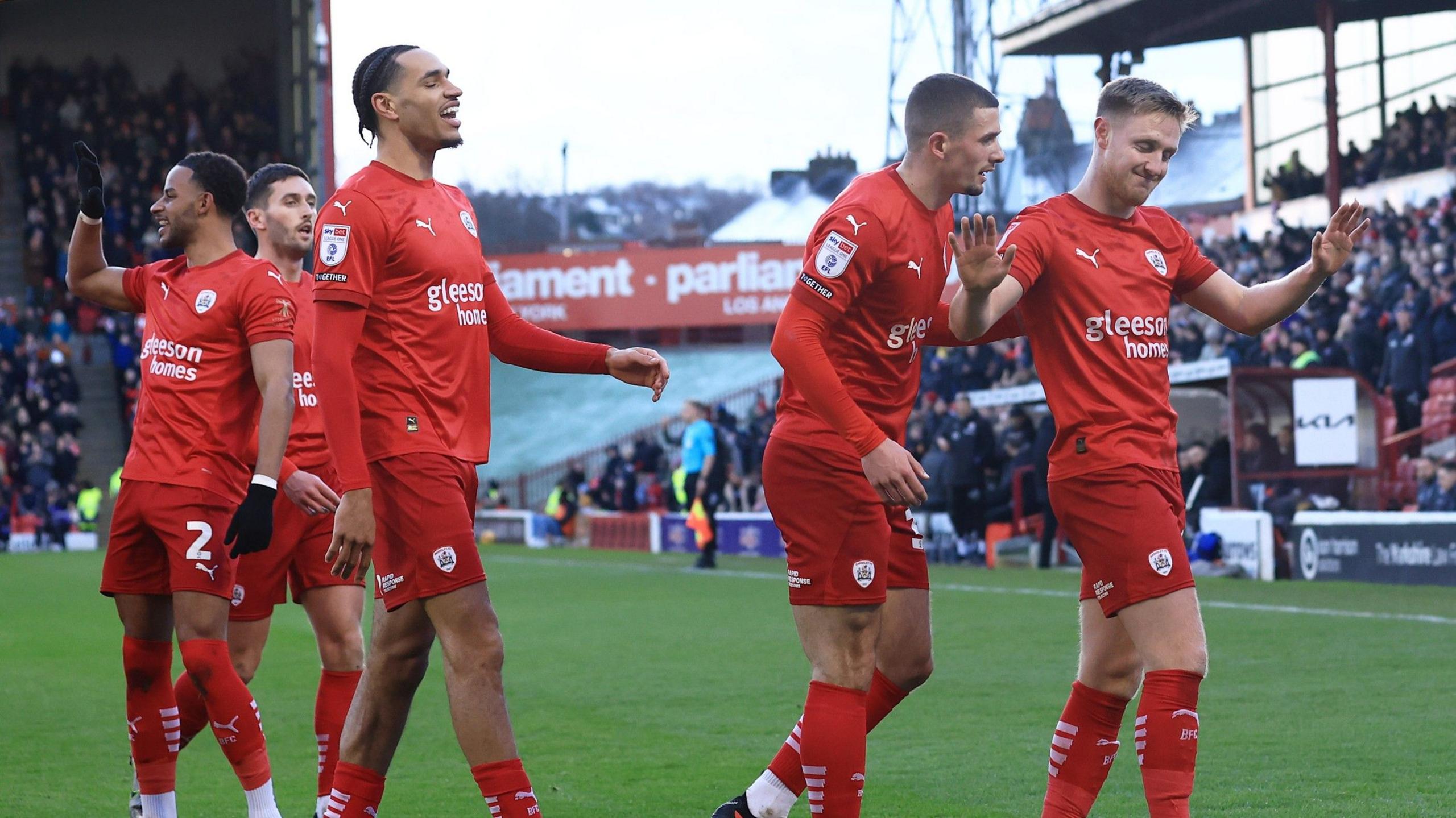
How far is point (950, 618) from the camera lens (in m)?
13.1

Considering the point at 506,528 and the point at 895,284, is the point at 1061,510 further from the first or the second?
the point at 506,528

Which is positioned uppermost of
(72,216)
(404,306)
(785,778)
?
(72,216)

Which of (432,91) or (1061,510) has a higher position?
(432,91)

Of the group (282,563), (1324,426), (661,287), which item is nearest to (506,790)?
(282,563)

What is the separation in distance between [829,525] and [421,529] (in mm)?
1134

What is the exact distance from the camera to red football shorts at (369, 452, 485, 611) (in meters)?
4.45

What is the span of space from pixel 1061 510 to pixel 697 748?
2.97 metres

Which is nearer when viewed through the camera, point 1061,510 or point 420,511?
point 420,511

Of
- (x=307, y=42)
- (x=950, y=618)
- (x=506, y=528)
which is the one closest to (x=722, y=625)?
(x=950, y=618)

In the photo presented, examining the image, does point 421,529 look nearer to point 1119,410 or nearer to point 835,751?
point 835,751

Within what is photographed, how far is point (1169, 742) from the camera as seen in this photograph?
4.55 meters

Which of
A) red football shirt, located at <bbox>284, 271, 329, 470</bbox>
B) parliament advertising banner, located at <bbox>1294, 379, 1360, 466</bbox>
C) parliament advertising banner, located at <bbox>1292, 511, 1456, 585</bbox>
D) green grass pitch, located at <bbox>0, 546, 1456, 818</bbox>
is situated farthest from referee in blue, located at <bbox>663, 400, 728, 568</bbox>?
red football shirt, located at <bbox>284, 271, 329, 470</bbox>

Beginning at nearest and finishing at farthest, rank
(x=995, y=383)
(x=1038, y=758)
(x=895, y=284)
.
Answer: (x=895, y=284), (x=1038, y=758), (x=995, y=383)

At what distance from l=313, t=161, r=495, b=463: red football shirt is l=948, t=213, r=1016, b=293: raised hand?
133cm
